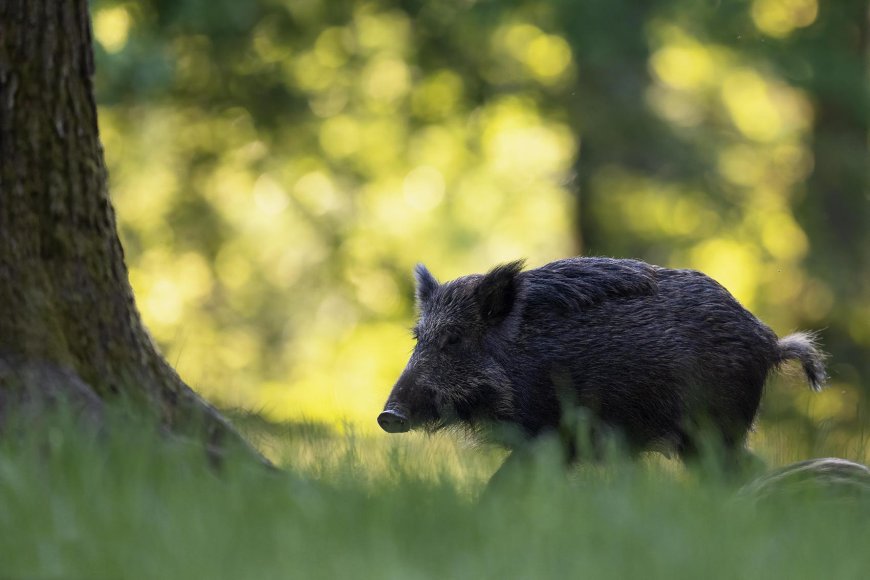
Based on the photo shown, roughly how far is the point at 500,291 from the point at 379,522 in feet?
7.24

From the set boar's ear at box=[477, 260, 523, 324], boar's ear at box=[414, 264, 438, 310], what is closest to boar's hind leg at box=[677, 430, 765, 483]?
boar's ear at box=[477, 260, 523, 324]

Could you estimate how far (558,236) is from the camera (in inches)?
693

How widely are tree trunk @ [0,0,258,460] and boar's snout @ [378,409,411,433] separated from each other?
62cm

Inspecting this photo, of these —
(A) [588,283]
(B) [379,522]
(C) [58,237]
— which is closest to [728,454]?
(A) [588,283]

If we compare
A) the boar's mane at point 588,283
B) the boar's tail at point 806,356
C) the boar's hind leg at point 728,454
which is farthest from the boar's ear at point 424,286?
the boar's tail at point 806,356

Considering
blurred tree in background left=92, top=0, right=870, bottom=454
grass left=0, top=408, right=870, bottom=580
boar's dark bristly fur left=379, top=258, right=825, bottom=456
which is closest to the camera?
grass left=0, top=408, right=870, bottom=580

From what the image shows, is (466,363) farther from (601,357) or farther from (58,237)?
(58,237)

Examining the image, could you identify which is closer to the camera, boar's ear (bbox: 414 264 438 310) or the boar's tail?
the boar's tail

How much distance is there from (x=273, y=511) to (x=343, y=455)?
0.81 meters

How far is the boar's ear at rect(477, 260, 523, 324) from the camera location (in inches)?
197

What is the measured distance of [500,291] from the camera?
16.5 ft

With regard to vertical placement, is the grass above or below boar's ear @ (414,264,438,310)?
below

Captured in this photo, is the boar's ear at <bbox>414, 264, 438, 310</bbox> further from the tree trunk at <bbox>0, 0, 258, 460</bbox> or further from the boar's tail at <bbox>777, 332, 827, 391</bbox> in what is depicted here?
the boar's tail at <bbox>777, 332, 827, 391</bbox>

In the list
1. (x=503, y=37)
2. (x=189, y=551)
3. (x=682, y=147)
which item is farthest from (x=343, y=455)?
(x=503, y=37)
